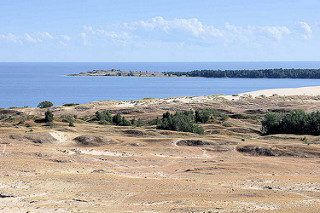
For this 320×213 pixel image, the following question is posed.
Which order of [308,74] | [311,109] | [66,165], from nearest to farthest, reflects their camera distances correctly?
1. [66,165]
2. [311,109]
3. [308,74]

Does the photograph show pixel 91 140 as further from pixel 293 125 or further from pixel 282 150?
pixel 293 125

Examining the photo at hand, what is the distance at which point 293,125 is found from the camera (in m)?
39.6

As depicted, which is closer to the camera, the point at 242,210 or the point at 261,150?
the point at 242,210

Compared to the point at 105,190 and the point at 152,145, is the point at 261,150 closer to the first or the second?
the point at 152,145

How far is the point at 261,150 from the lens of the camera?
2820 centimetres

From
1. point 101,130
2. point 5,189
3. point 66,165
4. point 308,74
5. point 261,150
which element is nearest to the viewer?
point 5,189

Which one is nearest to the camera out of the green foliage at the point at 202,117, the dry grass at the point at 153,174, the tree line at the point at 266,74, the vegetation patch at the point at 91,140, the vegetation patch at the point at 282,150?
the dry grass at the point at 153,174

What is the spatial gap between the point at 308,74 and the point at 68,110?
427 feet

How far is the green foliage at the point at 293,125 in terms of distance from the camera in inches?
1521

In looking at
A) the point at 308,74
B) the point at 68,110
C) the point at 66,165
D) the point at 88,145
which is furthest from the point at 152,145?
the point at 308,74

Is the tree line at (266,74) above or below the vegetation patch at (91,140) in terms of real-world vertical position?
above

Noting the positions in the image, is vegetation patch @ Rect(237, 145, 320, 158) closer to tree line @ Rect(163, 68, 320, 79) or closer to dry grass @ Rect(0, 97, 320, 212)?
dry grass @ Rect(0, 97, 320, 212)

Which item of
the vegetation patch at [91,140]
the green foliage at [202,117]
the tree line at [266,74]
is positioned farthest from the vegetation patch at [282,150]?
the tree line at [266,74]

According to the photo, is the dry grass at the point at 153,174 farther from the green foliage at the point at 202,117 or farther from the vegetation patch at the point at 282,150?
the green foliage at the point at 202,117
